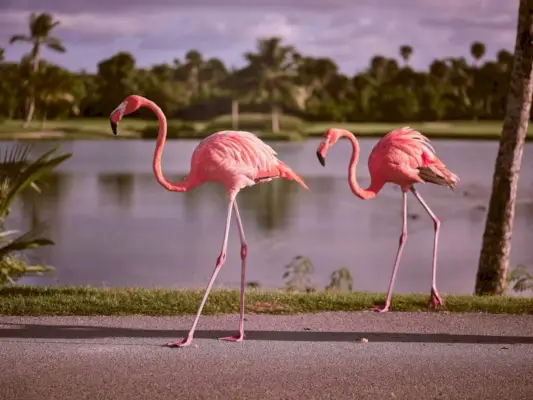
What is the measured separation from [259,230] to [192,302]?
67.1 feet

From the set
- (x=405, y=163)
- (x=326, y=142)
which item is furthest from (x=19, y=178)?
(x=405, y=163)

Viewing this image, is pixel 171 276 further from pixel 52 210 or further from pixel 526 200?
pixel 526 200

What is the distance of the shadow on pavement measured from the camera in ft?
23.1

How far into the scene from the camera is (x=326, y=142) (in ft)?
25.9

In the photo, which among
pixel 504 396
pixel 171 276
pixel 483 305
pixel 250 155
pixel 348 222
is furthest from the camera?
pixel 348 222

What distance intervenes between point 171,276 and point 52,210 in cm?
1423

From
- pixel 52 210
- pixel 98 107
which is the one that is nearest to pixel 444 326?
pixel 98 107

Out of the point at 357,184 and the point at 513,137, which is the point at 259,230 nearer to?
the point at 513,137

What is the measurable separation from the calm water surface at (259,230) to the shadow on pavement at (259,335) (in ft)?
10.8

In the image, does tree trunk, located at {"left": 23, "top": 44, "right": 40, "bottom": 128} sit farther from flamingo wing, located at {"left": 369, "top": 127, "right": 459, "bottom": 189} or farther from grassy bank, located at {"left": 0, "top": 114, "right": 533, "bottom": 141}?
flamingo wing, located at {"left": 369, "top": 127, "right": 459, "bottom": 189}

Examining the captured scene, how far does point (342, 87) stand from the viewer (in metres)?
44.0

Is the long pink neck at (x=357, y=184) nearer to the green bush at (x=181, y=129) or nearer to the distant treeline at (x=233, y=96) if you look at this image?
the distant treeline at (x=233, y=96)

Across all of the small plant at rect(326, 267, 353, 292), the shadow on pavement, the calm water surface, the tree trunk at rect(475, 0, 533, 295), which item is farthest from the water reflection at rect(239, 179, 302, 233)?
the shadow on pavement

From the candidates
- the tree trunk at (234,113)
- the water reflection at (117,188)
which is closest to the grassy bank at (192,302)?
the water reflection at (117,188)
